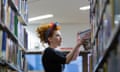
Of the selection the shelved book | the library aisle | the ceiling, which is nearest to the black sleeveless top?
the library aisle

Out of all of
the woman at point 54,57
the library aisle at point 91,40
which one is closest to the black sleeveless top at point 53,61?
the woman at point 54,57

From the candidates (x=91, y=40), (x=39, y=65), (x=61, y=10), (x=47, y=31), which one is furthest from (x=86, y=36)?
(x=61, y=10)

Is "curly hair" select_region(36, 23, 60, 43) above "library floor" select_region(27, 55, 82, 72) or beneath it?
above

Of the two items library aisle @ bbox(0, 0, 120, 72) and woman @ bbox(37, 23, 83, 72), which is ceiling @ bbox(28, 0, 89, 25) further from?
woman @ bbox(37, 23, 83, 72)

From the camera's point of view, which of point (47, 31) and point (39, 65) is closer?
point (47, 31)

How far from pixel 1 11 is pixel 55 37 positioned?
597 mm

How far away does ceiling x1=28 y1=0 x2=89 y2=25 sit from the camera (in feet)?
20.6

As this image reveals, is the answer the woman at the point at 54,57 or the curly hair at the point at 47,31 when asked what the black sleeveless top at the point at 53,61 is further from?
the curly hair at the point at 47,31

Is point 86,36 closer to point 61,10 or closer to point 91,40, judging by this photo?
point 91,40

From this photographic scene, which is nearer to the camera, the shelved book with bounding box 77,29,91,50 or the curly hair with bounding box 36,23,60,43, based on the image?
the curly hair with bounding box 36,23,60,43

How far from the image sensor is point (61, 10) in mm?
6832

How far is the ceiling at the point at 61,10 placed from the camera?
6266 millimetres

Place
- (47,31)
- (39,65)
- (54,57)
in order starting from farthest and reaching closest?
(39,65) → (47,31) → (54,57)

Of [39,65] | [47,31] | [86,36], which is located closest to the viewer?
[47,31]
